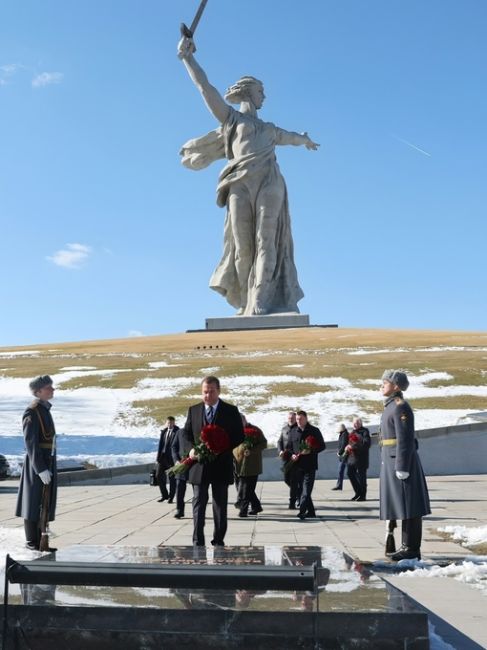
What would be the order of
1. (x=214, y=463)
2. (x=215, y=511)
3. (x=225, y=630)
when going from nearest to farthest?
1. (x=225, y=630)
2. (x=214, y=463)
3. (x=215, y=511)

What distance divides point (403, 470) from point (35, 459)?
3.61 meters

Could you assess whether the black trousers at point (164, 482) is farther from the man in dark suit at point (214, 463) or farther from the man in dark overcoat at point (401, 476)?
the man in dark overcoat at point (401, 476)

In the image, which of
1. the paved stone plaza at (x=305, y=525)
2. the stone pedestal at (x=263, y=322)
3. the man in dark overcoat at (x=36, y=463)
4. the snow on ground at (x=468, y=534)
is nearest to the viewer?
the paved stone plaza at (x=305, y=525)

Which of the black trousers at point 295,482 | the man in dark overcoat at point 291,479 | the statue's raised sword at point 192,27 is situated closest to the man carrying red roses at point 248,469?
the man in dark overcoat at point 291,479

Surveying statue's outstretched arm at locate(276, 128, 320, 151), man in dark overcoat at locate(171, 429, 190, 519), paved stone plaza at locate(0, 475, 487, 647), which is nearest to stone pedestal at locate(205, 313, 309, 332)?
statue's outstretched arm at locate(276, 128, 320, 151)

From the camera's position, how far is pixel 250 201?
5488cm

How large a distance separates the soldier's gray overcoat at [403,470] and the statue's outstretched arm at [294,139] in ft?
164

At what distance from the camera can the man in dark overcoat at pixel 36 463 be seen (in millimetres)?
7762

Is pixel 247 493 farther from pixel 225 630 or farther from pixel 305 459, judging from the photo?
pixel 225 630

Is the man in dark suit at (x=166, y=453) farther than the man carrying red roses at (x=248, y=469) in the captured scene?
Yes

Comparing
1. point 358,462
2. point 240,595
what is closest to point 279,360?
point 358,462

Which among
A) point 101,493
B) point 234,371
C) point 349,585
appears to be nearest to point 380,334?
point 234,371

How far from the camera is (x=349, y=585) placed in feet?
13.6

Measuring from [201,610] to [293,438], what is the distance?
8.10 m
